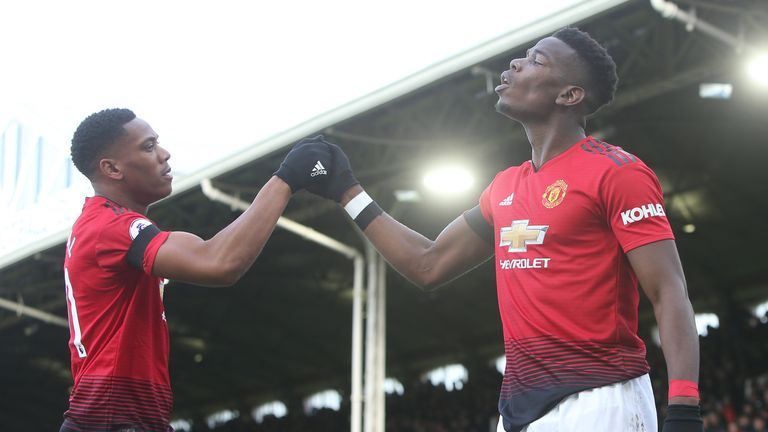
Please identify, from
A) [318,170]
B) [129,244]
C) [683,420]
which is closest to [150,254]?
[129,244]

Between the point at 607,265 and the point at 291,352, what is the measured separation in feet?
87.5

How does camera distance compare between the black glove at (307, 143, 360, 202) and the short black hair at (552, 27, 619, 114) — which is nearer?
the short black hair at (552, 27, 619, 114)

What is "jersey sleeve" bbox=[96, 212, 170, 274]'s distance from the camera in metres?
3.53

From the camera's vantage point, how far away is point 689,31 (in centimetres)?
1023

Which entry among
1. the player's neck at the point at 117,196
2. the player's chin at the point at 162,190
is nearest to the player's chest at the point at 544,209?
the player's chin at the point at 162,190

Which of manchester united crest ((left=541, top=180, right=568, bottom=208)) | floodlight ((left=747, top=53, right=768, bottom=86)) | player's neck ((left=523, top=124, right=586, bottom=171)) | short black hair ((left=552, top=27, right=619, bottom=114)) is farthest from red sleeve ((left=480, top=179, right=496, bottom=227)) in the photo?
floodlight ((left=747, top=53, right=768, bottom=86))

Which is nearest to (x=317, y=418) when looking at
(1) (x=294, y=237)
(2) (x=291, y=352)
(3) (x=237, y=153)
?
(2) (x=291, y=352)

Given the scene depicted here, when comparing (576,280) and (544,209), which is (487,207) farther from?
(576,280)

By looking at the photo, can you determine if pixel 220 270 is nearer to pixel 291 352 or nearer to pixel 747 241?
pixel 747 241

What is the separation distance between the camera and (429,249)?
3.95 m

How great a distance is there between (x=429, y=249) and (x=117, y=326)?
1207mm

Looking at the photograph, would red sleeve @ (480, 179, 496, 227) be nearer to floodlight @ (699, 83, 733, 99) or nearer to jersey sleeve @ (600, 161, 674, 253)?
jersey sleeve @ (600, 161, 674, 253)

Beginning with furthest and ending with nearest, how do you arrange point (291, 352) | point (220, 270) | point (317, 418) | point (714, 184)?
1. point (291, 352)
2. point (317, 418)
3. point (714, 184)
4. point (220, 270)

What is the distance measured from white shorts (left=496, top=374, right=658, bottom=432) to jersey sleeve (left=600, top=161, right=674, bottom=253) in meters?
0.43
